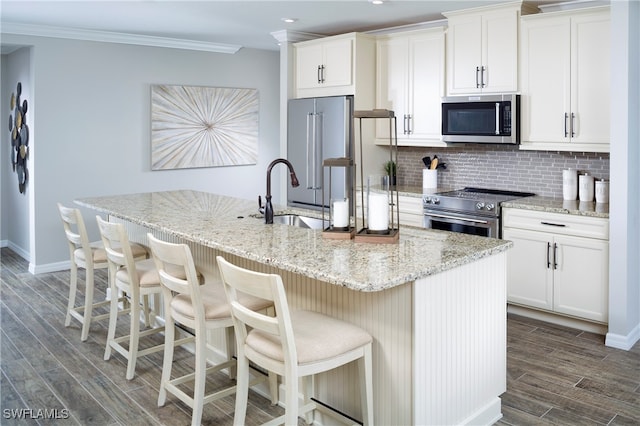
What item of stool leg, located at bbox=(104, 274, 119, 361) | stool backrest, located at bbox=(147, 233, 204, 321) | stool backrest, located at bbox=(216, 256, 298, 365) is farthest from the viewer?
stool leg, located at bbox=(104, 274, 119, 361)

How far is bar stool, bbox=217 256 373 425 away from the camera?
221 cm

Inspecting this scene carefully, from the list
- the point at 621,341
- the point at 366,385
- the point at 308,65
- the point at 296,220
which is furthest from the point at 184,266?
the point at 308,65

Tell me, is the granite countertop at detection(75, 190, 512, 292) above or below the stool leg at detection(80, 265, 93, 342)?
above

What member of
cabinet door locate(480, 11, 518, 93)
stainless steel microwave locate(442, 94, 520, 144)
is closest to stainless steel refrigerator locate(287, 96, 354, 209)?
stainless steel microwave locate(442, 94, 520, 144)

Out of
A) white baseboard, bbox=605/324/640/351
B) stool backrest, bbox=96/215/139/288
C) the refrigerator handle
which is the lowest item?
white baseboard, bbox=605/324/640/351

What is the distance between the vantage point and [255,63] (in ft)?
24.1

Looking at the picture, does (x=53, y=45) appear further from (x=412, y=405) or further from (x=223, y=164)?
(x=412, y=405)

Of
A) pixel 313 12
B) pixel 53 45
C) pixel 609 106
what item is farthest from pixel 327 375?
pixel 53 45

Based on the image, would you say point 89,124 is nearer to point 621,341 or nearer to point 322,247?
point 322,247

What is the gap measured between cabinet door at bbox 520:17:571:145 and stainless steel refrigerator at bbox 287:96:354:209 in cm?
154

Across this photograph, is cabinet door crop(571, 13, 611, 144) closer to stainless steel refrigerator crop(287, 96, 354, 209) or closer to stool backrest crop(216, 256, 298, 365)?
stainless steel refrigerator crop(287, 96, 354, 209)

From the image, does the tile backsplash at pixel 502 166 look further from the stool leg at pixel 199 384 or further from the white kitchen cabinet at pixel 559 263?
the stool leg at pixel 199 384

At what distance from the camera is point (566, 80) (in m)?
4.32

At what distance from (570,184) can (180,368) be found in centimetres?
315
